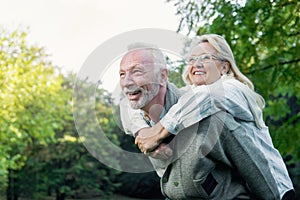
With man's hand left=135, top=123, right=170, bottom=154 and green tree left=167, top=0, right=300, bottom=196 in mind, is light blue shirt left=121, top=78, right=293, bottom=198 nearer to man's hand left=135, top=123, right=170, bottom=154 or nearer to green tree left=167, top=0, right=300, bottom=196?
man's hand left=135, top=123, right=170, bottom=154

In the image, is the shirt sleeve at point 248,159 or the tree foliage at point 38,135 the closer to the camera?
the shirt sleeve at point 248,159

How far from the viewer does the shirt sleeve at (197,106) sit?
1505 millimetres

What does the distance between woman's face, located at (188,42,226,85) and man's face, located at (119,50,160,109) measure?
0.26 metres

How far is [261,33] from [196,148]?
13.2 feet

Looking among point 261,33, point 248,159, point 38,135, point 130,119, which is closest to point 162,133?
point 130,119

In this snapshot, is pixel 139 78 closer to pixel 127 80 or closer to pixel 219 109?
pixel 127 80

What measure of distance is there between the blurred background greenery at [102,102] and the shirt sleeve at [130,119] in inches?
2.4

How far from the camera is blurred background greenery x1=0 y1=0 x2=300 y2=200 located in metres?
5.03

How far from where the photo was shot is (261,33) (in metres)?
5.33

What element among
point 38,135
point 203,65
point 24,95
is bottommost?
point 38,135

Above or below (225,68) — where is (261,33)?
above

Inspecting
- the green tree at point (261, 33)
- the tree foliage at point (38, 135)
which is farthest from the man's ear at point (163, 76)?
the tree foliage at point (38, 135)

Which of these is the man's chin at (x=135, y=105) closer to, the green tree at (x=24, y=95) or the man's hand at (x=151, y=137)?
the man's hand at (x=151, y=137)

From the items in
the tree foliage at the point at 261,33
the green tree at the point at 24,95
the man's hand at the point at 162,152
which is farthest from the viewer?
the green tree at the point at 24,95
